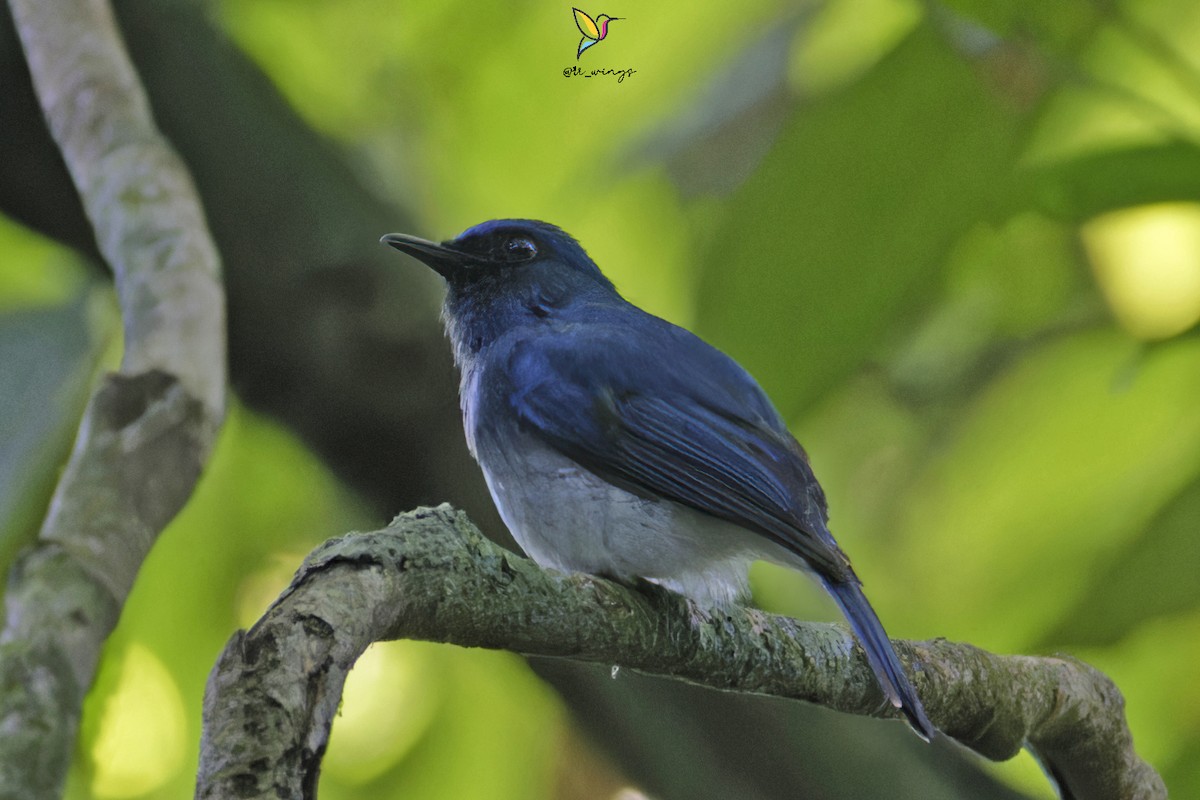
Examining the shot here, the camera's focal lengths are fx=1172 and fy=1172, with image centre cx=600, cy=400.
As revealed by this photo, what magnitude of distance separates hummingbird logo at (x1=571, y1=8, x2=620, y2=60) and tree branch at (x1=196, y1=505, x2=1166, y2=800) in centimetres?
147

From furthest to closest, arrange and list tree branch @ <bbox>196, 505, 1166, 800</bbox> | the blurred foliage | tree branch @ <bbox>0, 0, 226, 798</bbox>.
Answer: the blurred foliage
tree branch @ <bbox>0, 0, 226, 798</bbox>
tree branch @ <bbox>196, 505, 1166, 800</bbox>

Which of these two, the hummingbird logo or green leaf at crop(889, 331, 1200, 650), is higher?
the hummingbird logo

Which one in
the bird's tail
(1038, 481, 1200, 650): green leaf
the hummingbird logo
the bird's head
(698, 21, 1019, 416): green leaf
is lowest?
the bird's tail

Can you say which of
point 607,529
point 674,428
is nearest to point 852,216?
point 674,428

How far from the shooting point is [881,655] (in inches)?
40.4

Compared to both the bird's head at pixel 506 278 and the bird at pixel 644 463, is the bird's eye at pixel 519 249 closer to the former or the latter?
the bird's head at pixel 506 278

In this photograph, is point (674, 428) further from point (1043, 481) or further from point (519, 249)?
point (1043, 481)

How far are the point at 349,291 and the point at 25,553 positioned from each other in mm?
639

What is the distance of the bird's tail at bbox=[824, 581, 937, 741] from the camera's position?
982 mm

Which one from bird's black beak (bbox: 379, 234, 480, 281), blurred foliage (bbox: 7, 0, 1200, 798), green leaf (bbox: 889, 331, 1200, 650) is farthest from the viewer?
green leaf (bbox: 889, 331, 1200, 650)

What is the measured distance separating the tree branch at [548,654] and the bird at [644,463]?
8 centimetres

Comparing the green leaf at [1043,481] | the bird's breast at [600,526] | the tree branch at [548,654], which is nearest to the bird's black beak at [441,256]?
the bird's breast at [600,526]

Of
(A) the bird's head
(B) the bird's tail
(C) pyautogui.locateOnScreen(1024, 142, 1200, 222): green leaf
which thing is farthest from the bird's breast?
(C) pyautogui.locateOnScreen(1024, 142, 1200, 222): green leaf

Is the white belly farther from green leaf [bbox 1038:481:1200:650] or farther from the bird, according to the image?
green leaf [bbox 1038:481:1200:650]
